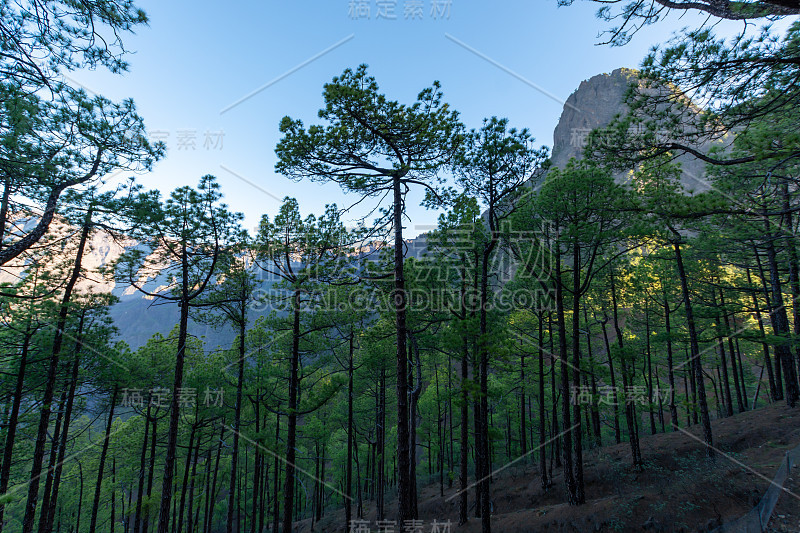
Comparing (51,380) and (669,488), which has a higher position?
(51,380)

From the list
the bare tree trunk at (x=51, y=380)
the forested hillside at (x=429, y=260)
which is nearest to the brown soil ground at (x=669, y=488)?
the forested hillside at (x=429, y=260)

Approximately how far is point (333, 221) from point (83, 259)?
1045 cm

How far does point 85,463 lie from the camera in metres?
28.6

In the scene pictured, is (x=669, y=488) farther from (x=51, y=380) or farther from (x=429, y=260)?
(x=51, y=380)

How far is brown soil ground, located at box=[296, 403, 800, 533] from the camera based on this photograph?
29.6 feet

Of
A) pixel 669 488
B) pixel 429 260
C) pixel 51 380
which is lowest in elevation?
pixel 669 488

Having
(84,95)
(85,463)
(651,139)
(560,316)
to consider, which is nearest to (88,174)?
(84,95)

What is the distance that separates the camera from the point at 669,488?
36.0 feet

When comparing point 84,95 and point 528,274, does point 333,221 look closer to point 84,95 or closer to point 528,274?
point 84,95

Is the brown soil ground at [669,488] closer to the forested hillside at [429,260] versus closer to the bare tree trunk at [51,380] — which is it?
the forested hillside at [429,260]

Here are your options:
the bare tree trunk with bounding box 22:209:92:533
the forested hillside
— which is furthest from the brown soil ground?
the bare tree trunk with bounding box 22:209:92:533

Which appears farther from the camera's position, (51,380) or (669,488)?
(51,380)

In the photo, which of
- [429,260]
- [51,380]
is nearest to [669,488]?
[429,260]

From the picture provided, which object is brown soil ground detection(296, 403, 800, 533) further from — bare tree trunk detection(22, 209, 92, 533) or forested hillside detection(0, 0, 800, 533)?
bare tree trunk detection(22, 209, 92, 533)
